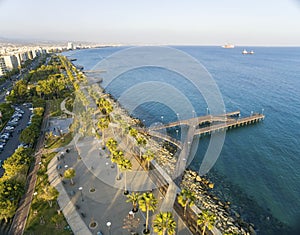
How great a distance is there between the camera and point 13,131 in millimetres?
60938

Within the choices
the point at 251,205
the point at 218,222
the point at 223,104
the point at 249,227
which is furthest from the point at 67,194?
the point at 223,104

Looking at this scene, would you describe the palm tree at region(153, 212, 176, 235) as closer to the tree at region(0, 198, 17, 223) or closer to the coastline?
the coastline

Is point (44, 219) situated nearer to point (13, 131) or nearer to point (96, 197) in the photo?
point (96, 197)

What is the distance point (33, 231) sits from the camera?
2958 centimetres

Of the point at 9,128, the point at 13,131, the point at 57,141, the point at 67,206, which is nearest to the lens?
the point at 67,206

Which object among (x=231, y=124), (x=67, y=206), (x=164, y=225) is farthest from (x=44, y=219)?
(x=231, y=124)

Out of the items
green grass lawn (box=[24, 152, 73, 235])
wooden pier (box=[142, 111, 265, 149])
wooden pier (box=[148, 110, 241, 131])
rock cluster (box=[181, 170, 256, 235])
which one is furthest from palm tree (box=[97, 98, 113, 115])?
green grass lawn (box=[24, 152, 73, 235])

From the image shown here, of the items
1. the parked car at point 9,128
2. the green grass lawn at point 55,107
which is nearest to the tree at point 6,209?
the parked car at point 9,128

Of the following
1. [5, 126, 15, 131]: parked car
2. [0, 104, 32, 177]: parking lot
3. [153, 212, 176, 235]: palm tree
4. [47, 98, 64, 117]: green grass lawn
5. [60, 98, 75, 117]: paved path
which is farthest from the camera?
[60, 98, 75, 117]: paved path

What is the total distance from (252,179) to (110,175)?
108 feet

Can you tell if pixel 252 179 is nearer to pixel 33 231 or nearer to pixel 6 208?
pixel 33 231

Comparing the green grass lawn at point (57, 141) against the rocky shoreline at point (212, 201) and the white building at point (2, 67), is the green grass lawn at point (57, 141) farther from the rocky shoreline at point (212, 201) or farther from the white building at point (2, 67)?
the white building at point (2, 67)

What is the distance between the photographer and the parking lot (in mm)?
50438

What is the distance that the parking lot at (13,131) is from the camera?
50.4 metres
